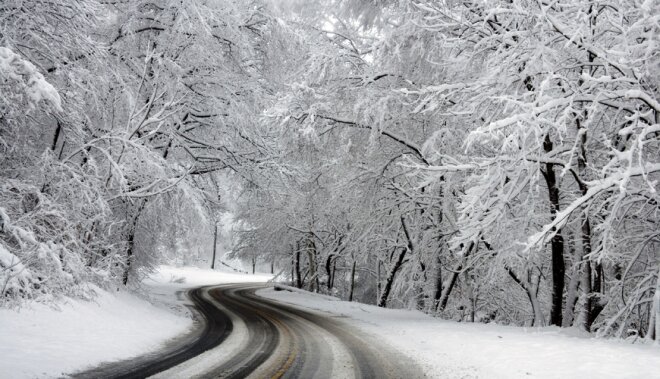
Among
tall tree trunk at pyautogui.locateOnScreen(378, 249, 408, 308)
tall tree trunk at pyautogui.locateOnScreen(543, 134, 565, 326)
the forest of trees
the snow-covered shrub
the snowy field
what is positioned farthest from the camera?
tall tree trunk at pyautogui.locateOnScreen(378, 249, 408, 308)

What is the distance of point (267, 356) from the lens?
8.18 metres

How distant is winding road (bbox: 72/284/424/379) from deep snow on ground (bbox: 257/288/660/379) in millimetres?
687

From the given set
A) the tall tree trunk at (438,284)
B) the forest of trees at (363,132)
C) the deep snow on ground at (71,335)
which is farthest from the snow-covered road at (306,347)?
the tall tree trunk at (438,284)

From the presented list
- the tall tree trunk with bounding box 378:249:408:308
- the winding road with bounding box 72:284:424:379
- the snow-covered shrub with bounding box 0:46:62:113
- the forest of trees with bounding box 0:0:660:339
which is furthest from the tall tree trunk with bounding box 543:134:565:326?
the snow-covered shrub with bounding box 0:46:62:113

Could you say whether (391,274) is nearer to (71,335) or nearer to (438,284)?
(438,284)

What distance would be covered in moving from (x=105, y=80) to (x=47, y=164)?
7.19ft

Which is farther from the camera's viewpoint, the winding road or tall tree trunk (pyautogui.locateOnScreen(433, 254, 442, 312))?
tall tree trunk (pyautogui.locateOnScreen(433, 254, 442, 312))

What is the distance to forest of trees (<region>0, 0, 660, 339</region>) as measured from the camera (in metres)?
7.27

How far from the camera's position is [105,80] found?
9617 mm

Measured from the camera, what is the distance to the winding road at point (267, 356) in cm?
664

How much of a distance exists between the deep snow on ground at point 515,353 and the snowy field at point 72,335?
17.2ft

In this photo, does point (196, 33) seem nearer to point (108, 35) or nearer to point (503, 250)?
point (108, 35)

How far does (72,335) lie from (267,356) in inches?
131

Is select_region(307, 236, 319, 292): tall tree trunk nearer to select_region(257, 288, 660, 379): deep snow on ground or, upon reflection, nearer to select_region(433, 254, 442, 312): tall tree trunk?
select_region(433, 254, 442, 312): tall tree trunk
